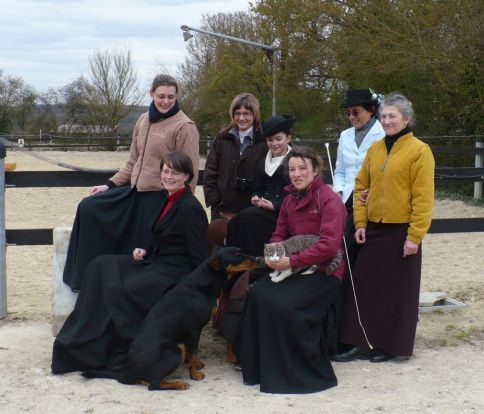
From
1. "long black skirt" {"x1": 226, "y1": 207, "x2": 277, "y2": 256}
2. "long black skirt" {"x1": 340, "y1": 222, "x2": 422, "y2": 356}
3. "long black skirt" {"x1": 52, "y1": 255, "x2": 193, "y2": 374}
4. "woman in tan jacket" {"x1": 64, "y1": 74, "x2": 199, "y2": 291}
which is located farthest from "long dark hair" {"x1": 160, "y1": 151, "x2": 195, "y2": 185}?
"long black skirt" {"x1": 340, "y1": 222, "x2": 422, "y2": 356}

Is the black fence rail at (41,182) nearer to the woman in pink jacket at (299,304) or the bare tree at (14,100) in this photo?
the woman in pink jacket at (299,304)

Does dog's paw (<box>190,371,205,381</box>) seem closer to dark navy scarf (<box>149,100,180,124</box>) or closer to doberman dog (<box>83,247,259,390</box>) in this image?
doberman dog (<box>83,247,259,390</box>)

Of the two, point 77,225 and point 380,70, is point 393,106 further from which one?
point 380,70

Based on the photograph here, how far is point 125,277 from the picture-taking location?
4441mm

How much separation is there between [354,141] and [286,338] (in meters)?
1.60

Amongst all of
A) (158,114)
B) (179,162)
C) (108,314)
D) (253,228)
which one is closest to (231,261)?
(253,228)

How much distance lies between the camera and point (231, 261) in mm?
4074

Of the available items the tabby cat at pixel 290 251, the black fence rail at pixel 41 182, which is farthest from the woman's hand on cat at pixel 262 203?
the black fence rail at pixel 41 182

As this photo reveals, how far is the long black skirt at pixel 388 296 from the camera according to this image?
459 centimetres

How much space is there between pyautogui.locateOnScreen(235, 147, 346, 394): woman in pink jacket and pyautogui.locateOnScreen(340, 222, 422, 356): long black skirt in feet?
0.87

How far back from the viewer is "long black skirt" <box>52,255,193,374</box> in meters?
4.28

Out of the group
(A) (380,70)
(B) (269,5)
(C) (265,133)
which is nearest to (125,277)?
(C) (265,133)

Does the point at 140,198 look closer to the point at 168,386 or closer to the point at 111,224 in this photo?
the point at 111,224

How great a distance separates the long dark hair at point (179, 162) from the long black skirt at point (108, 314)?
607 mm
